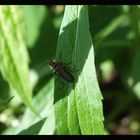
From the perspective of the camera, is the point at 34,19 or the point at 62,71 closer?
the point at 62,71

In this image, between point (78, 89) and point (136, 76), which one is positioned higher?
point (78, 89)

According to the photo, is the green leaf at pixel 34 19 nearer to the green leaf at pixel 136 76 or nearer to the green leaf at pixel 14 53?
the green leaf at pixel 136 76

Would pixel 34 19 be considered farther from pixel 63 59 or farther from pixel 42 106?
pixel 63 59

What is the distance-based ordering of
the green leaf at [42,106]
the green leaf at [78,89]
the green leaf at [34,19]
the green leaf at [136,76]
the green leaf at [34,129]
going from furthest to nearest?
the green leaf at [34,19], the green leaf at [136,76], the green leaf at [42,106], the green leaf at [34,129], the green leaf at [78,89]

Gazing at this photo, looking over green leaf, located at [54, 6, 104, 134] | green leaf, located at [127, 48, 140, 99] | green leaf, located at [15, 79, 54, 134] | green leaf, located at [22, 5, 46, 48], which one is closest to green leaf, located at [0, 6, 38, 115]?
green leaf, located at [54, 6, 104, 134]

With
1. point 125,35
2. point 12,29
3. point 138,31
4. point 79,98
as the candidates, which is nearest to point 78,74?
point 79,98

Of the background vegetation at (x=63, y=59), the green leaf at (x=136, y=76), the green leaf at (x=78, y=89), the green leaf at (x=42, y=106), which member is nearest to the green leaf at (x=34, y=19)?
the background vegetation at (x=63, y=59)

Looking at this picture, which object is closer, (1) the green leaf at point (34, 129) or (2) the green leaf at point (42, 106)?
(1) the green leaf at point (34, 129)

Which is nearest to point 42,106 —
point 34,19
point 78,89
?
point 78,89
